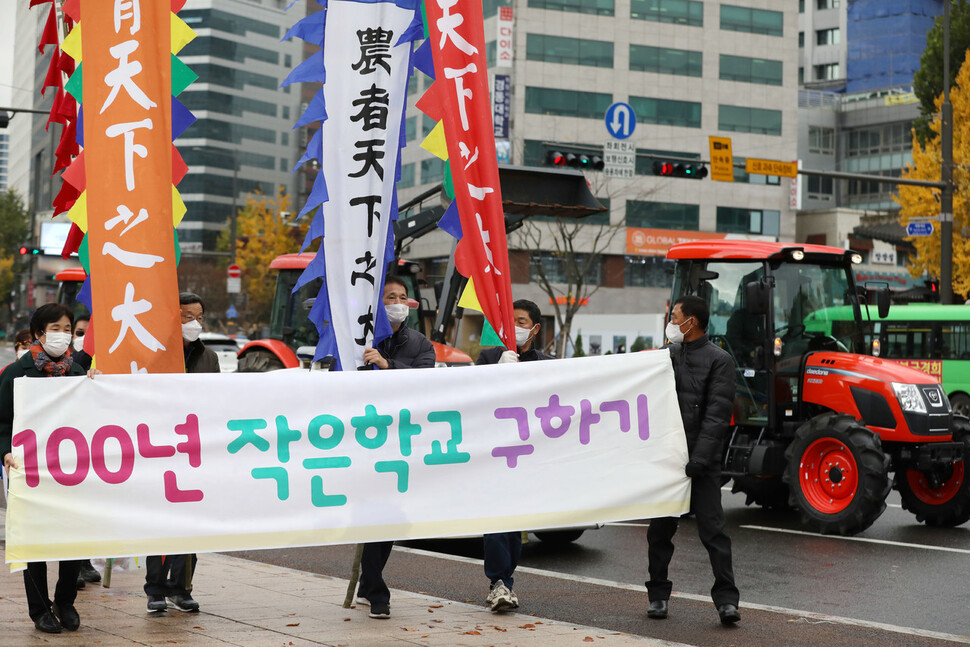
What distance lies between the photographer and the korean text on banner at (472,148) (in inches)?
309

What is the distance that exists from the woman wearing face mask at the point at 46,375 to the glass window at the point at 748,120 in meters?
57.9

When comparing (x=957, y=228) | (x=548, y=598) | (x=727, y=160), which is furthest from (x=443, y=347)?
(x=957, y=228)

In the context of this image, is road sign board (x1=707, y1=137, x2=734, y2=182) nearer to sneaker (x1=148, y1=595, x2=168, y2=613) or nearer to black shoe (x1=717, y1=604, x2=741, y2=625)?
black shoe (x1=717, y1=604, x2=741, y2=625)

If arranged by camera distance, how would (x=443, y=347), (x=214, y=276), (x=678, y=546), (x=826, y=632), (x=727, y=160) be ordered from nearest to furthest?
(x=826, y=632), (x=678, y=546), (x=443, y=347), (x=727, y=160), (x=214, y=276)

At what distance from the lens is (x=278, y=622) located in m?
7.22

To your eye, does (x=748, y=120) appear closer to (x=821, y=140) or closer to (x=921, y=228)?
(x=821, y=140)

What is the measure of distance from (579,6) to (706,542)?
5480 cm

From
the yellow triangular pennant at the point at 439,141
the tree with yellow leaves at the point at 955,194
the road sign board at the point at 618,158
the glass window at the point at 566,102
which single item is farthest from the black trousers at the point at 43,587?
the glass window at the point at 566,102

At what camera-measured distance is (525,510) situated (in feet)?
24.2

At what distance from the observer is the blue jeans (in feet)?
25.5

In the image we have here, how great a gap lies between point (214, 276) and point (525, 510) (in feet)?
216

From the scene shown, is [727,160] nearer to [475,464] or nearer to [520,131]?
[475,464]

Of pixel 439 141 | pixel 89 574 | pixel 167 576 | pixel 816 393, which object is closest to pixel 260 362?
pixel 816 393

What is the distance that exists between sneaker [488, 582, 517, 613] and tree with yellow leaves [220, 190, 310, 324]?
58196 millimetres
